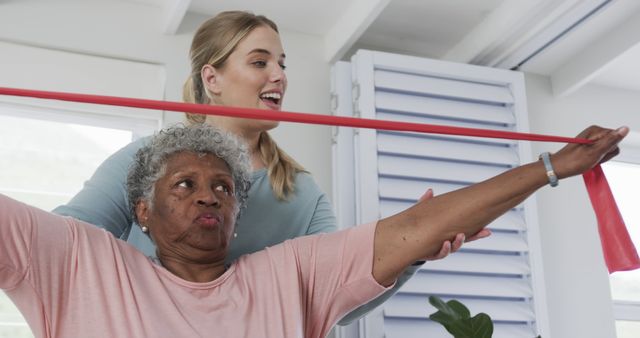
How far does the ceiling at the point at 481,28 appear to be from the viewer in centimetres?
266

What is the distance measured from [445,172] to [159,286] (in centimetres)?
158

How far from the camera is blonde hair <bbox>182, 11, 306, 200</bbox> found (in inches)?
70.6

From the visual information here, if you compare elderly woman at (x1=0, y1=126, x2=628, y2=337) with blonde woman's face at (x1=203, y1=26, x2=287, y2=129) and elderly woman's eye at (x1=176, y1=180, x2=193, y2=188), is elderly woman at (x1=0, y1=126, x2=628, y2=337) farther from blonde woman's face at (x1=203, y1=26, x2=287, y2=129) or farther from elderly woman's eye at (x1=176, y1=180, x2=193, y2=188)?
blonde woman's face at (x1=203, y1=26, x2=287, y2=129)

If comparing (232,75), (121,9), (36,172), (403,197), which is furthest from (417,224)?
(121,9)

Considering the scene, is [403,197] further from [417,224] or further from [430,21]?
[417,224]

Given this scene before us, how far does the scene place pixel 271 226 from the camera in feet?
5.66

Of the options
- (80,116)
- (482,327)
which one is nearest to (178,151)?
(482,327)

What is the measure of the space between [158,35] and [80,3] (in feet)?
0.95

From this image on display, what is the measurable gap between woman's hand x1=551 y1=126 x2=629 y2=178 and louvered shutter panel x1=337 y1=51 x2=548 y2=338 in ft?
3.88

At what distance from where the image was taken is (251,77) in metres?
1.81

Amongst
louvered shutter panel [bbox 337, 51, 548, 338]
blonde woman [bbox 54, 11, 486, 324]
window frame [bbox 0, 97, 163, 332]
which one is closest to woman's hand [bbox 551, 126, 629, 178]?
blonde woman [bbox 54, 11, 486, 324]

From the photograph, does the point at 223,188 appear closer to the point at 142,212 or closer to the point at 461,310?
the point at 142,212

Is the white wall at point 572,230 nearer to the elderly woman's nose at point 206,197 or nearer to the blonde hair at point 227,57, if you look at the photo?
the blonde hair at point 227,57

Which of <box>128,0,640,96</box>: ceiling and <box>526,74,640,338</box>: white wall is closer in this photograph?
<box>128,0,640,96</box>: ceiling
